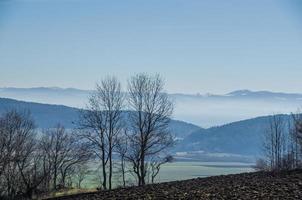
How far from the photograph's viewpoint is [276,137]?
80438 mm

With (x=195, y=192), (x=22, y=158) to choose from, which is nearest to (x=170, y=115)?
(x=22, y=158)

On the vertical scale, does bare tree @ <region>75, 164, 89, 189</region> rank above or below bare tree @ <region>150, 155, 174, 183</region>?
below

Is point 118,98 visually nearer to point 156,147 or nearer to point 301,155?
point 156,147

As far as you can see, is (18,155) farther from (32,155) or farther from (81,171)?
(81,171)

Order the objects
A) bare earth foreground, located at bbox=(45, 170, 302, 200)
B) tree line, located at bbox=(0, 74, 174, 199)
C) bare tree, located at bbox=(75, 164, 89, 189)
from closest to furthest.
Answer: bare earth foreground, located at bbox=(45, 170, 302, 200)
tree line, located at bbox=(0, 74, 174, 199)
bare tree, located at bbox=(75, 164, 89, 189)

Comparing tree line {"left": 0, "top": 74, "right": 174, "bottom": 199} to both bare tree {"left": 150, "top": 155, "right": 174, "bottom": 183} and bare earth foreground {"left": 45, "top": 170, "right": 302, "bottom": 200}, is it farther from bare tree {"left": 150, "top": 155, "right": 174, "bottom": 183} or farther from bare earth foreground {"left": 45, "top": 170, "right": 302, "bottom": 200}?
bare earth foreground {"left": 45, "top": 170, "right": 302, "bottom": 200}

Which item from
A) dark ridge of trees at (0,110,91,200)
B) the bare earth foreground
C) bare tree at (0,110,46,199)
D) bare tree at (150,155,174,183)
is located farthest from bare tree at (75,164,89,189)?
the bare earth foreground

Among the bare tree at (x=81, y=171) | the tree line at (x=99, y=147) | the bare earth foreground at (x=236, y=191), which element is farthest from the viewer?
the bare tree at (x=81, y=171)

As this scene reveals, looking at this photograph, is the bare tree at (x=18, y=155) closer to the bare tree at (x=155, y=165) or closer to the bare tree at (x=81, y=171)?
the bare tree at (x=81, y=171)

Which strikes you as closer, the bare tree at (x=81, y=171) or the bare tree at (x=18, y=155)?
the bare tree at (x=18, y=155)

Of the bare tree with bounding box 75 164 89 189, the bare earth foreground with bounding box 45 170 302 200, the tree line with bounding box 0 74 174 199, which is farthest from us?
the bare tree with bounding box 75 164 89 189

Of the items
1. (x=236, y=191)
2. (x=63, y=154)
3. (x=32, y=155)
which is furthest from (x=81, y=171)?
(x=236, y=191)

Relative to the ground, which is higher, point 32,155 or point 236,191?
point 32,155

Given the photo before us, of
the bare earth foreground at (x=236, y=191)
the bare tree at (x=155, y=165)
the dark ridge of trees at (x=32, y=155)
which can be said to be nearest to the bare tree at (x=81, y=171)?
the dark ridge of trees at (x=32, y=155)
